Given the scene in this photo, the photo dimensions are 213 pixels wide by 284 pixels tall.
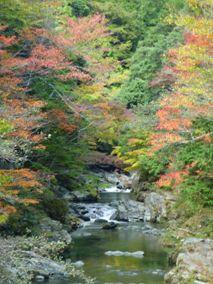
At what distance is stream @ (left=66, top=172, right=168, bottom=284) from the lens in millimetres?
12164

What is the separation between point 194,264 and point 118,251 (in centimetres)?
403

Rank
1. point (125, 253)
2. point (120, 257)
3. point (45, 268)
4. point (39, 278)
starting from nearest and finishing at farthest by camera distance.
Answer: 1. point (39, 278)
2. point (45, 268)
3. point (120, 257)
4. point (125, 253)

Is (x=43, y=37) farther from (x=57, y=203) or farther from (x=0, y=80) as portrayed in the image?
(x=57, y=203)

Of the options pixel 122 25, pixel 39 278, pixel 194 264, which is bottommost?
pixel 39 278

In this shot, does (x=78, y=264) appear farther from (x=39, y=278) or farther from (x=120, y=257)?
(x=39, y=278)

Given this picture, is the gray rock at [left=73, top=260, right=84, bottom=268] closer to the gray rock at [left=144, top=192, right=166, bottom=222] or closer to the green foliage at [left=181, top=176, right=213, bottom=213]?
the green foliage at [left=181, top=176, right=213, bottom=213]

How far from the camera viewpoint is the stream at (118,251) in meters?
12.2

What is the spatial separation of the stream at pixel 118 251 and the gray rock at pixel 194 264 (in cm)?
81

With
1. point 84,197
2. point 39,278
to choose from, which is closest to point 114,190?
point 84,197

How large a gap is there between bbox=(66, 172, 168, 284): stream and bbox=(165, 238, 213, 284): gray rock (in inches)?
31.8

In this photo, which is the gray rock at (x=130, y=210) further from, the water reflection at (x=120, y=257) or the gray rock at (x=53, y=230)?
the gray rock at (x=53, y=230)

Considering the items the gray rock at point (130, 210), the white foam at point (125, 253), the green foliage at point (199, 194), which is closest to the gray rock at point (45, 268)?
the white foam at point (125, 253)

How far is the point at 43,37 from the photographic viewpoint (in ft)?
56.5

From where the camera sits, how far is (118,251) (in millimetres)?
14547
